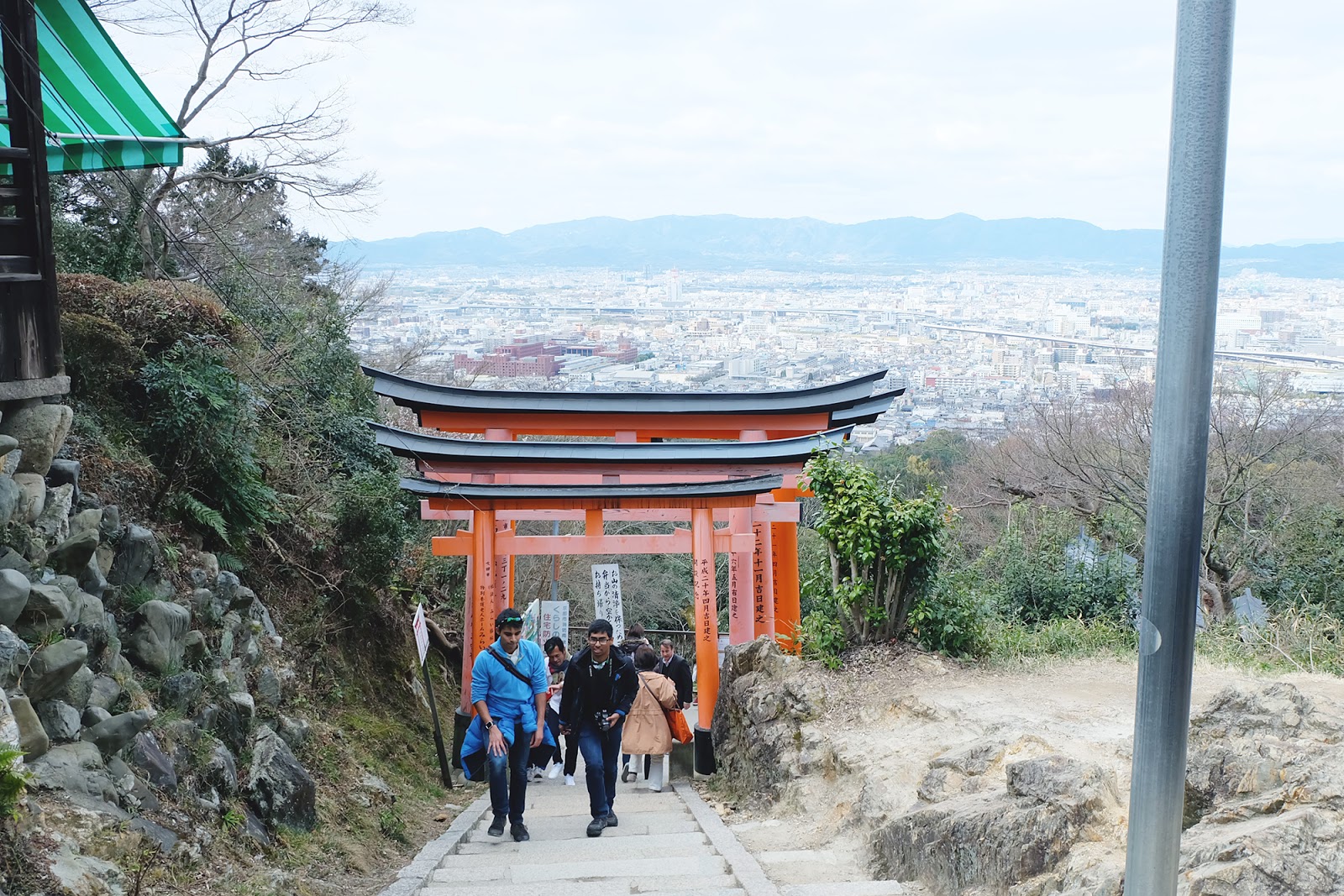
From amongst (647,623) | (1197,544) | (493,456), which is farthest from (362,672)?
(647,623)

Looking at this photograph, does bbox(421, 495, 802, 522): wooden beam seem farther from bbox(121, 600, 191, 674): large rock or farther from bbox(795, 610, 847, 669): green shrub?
bbox(121, 600, 191, 674): large rock

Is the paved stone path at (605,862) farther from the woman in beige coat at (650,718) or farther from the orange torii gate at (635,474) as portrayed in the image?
the orange torii gate at (635,474)

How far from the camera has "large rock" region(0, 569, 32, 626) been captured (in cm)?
538

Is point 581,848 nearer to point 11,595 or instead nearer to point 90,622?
point 90,622

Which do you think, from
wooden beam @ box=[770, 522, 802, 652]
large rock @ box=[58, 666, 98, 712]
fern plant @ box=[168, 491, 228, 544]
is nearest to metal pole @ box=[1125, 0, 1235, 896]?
large rock @ box=[58, 666, 98, 712]

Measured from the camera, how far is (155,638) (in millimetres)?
6816

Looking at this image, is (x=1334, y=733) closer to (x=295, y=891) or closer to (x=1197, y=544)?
(x=1197, y=544)

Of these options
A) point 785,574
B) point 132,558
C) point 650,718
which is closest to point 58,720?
point 132,558

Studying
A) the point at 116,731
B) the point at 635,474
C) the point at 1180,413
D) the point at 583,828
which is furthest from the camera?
the point at 635,474

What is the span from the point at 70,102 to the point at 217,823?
6426 millimetres

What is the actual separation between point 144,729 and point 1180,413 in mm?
5684

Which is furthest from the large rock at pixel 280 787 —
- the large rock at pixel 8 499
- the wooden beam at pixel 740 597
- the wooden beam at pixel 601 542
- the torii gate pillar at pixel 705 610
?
the wooden beam at pixel 740 597

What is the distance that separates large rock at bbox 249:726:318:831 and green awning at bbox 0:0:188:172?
4965 millimetres

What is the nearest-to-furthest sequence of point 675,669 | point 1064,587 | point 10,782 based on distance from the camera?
point 10,782 → point 675,669 → point 1064,587
